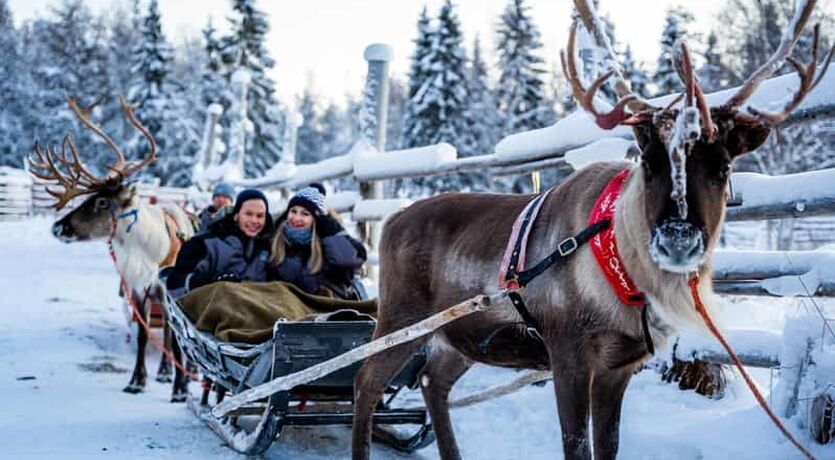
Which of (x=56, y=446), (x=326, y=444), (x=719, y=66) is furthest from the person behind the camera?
(x=719, y=66)

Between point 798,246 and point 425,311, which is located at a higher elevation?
point 425,311

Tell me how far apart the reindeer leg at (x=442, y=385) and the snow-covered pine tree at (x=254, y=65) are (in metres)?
31.1

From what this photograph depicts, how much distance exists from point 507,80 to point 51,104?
69.7 ft

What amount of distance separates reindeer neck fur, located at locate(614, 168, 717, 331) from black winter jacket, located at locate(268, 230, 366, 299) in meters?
2.80

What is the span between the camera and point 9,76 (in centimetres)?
3884

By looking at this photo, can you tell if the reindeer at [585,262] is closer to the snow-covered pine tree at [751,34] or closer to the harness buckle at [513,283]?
the harness buckle at [513,283]

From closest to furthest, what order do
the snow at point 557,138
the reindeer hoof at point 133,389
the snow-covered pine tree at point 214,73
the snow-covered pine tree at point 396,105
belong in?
1. the snow at point 557,138
2. the reindeer hoof at point 133,389
3. the snow-covered pine tree at point 214,73
4. the snow-covered pine tree at point 396,105

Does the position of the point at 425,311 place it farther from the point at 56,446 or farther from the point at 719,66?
the point at 719,66

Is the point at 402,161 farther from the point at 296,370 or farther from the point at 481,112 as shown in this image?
the point at 481,112

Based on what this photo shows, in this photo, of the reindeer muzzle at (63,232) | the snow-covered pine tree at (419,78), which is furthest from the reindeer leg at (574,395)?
the snow-covered pine tree at (419,78)

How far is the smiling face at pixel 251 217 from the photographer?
5516 mm

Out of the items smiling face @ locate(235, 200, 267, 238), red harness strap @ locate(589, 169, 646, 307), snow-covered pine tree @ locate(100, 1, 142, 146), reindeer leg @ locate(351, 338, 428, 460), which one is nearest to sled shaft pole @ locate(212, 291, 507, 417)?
reindeer leg @ locate(351, 338, 428, 460)

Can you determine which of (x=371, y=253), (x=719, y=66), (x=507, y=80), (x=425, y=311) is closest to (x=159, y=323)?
(x=371, y=253)

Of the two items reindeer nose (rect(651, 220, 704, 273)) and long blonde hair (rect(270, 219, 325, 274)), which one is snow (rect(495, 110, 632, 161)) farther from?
reindeer nose (rect(651, 220, 704, 273))
